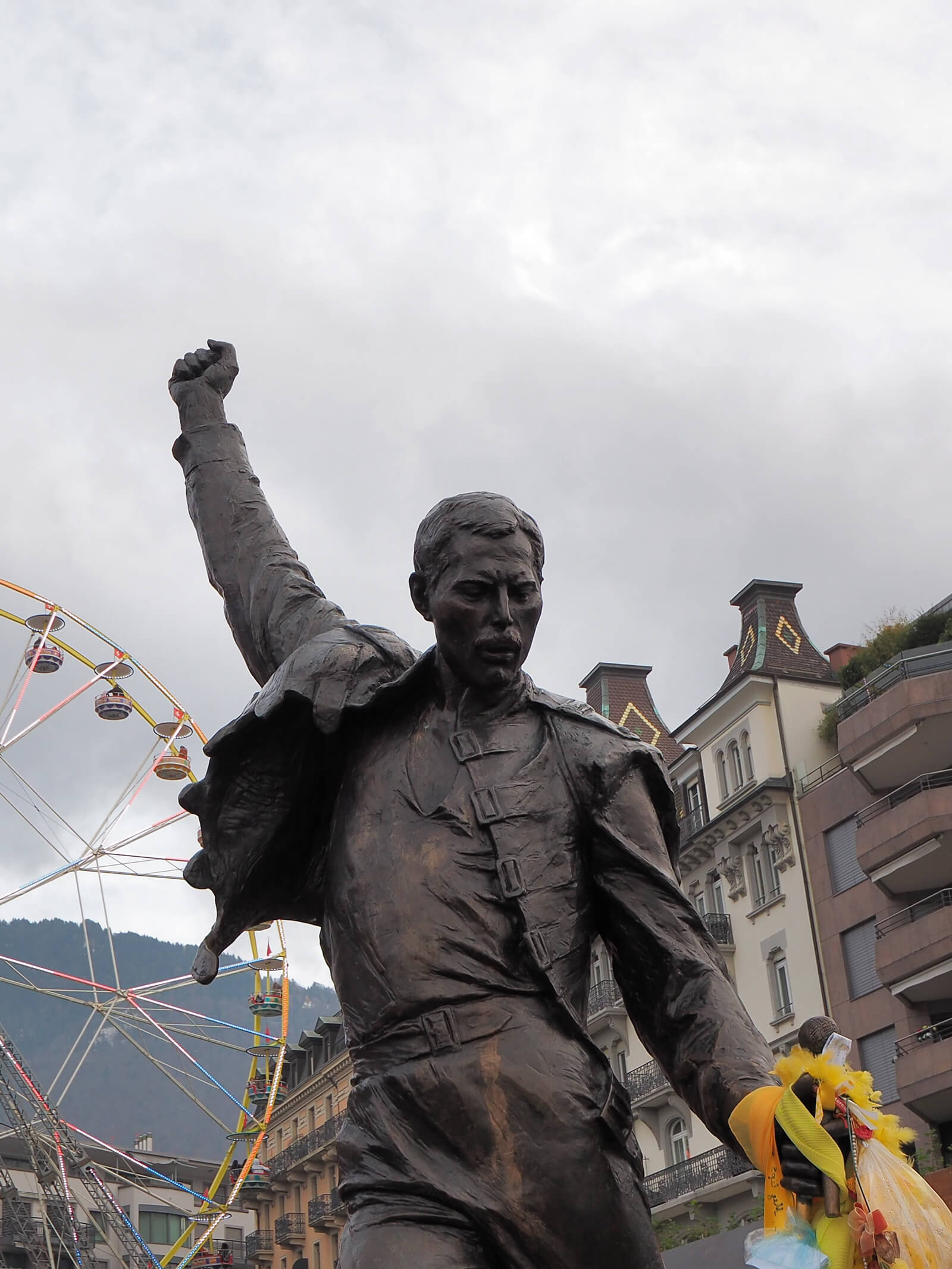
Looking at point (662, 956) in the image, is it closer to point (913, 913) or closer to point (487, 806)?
point (487, 806)

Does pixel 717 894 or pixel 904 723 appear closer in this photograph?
pixel 904 723

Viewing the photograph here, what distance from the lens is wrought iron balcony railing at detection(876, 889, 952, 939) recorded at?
94.5ft

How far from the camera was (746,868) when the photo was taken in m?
35.5

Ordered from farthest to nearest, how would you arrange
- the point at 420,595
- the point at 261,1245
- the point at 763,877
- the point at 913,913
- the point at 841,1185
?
the point at 261,1245 → the point at 763,877 → the point at 913,913 → the point at 420,595 → the point at 841,1185

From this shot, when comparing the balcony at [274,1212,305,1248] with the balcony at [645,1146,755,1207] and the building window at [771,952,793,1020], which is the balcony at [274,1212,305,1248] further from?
the building window at [771,952,793,1020]

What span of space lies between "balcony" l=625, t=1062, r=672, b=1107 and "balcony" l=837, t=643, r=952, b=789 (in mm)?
8276

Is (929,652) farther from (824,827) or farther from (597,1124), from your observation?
(597,1124)

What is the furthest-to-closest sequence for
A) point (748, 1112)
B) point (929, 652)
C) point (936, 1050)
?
point (929, 652)
point (936, 1050)
point (748, 1112)

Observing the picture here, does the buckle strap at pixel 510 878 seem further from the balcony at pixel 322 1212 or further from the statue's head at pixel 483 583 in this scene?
the balcony at pixel 322 1212

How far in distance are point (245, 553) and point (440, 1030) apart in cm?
164

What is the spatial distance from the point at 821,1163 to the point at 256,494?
8.06ft

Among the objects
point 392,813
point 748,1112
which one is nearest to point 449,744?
point 392,813

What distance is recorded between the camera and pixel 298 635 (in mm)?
3898

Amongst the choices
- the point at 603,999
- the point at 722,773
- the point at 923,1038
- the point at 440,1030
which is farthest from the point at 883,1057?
the point at 440,1030
